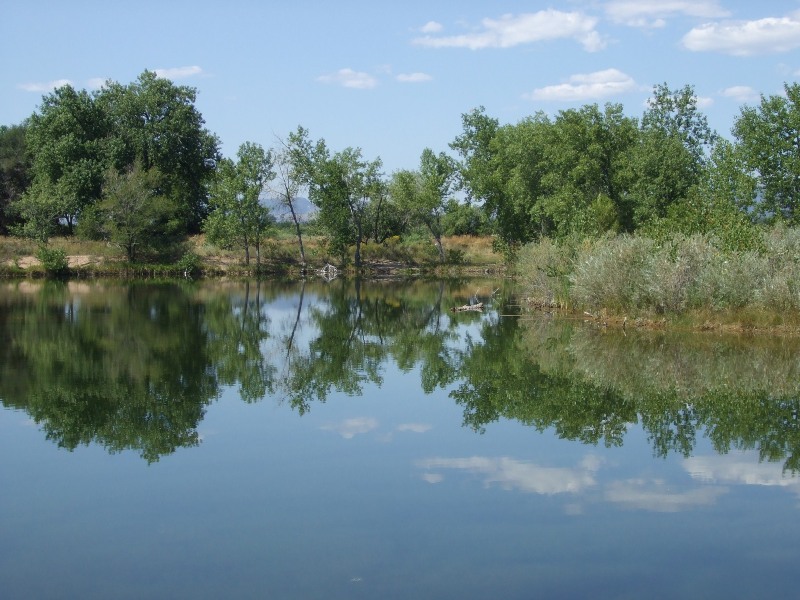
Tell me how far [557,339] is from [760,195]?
20.3m

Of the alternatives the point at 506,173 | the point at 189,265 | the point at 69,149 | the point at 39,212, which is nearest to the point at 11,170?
the point at 69,149

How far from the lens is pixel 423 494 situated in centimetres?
1125

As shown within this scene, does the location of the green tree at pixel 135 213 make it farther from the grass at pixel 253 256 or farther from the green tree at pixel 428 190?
the green tree at pixel 428 190

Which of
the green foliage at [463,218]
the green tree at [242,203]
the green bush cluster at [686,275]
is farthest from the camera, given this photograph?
the green foliage at [463,218]

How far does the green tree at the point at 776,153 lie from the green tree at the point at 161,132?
4303 centimetres

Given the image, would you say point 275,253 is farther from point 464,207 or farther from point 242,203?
point 464,207

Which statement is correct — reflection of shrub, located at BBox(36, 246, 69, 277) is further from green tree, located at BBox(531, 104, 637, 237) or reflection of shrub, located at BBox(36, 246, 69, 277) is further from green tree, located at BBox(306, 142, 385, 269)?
green tree, located at BBox(531, 104, 637, 237)

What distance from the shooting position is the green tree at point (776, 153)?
133ft

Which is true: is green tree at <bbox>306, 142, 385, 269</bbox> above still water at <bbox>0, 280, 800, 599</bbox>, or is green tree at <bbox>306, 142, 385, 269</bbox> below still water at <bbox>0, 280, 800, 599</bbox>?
above

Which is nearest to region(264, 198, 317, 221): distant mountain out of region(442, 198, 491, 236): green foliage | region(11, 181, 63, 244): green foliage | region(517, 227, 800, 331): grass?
region(442, 198, 491, 236): green foliage

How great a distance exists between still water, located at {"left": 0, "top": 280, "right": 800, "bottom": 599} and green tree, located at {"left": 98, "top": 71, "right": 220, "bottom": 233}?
4627 centimetres

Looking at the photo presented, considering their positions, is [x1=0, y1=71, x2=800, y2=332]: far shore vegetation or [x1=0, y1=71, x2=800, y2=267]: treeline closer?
[x1=0, y1=71, x2=800, y2=332]: far shore vegetation

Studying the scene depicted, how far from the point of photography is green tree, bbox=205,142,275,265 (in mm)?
66125

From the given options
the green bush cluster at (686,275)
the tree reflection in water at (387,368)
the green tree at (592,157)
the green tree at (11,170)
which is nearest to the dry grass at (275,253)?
the green tree at (11,170)
